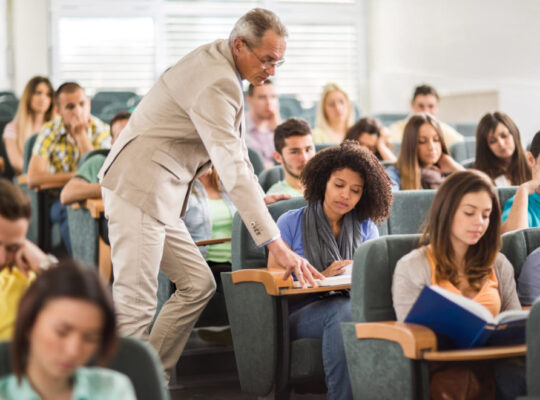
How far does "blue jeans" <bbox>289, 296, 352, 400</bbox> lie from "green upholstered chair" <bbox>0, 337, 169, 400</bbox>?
3.56 feet

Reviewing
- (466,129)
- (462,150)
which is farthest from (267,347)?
(466,129)

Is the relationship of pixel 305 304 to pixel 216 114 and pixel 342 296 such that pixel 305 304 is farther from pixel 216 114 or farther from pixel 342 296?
pixel 216 114

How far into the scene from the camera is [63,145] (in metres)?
4.74

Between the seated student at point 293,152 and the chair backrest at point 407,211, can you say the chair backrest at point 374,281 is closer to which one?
the chair backrest at point 407,211

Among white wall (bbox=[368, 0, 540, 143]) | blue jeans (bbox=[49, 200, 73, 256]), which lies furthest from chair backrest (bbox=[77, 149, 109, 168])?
white wall (bbox=[368, 0, 540, 143])

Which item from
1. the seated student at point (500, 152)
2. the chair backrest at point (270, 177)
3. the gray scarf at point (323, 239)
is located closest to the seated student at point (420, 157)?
the seated student at point (500, 152)

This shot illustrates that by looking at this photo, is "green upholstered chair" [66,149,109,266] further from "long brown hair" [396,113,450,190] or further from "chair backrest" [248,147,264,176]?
"long brown hair" [396,113,450,190]

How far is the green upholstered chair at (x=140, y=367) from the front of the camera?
1542 mm

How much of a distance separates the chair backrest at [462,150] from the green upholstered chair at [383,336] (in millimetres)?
2942

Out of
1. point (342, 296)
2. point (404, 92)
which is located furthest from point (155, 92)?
point (404, 92)

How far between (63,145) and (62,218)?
1.40 ft

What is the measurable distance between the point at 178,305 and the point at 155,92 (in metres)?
0.71

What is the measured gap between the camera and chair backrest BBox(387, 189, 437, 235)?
3449 millimetres

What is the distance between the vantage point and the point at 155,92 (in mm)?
2568
